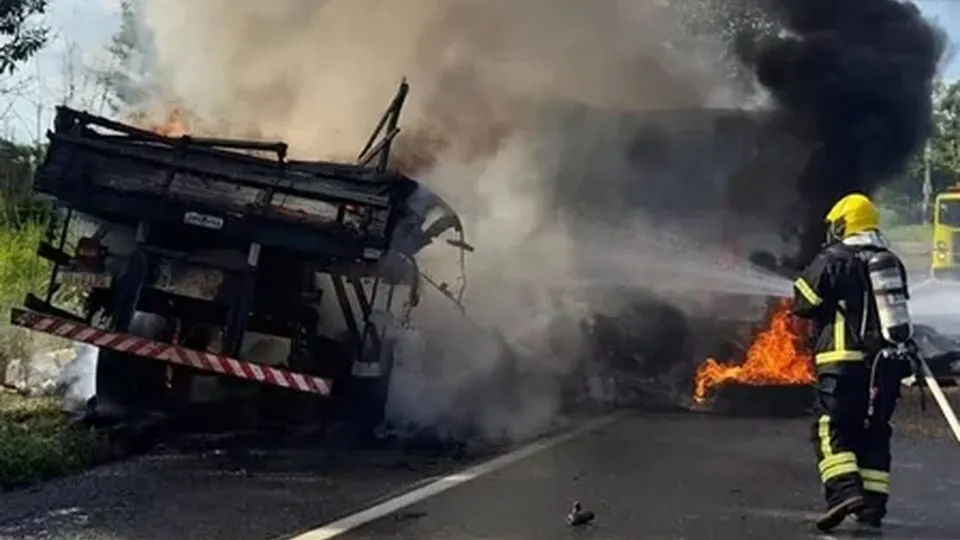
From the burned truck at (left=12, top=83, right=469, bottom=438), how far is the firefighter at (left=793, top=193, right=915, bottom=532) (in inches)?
116

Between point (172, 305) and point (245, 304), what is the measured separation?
60 centimetres

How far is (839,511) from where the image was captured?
6.66 m

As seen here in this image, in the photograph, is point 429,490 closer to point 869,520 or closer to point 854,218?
point 869,520

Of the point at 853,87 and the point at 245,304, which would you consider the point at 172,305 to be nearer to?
the point at 245,304

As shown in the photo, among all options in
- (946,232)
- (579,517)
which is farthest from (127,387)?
(946,232)

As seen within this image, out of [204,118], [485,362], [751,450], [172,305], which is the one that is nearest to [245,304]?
[172,305]

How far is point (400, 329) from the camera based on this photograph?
10078mm

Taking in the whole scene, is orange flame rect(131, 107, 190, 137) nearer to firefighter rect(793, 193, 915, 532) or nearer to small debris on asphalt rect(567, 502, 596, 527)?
small debris on asphalt rect(567, 502, 596, 527)

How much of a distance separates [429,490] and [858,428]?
239 cm

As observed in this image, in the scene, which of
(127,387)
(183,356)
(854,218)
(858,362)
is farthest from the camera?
(127,387)

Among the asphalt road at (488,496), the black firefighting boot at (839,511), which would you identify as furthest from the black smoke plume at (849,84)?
the black firefighting boot at (839,511)

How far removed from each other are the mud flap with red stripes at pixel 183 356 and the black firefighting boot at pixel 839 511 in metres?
3.37

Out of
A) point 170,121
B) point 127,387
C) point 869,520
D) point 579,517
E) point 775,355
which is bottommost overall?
point 579,517

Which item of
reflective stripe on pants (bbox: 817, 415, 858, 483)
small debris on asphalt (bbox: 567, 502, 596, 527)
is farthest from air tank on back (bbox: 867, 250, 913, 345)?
small debris on asphalt (bbox: 567, 502, 596, 527)
